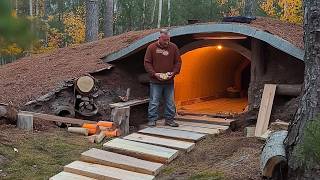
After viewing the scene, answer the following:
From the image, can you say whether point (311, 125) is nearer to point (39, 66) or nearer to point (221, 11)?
point (39, 66)

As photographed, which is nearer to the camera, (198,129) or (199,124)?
(198,129)

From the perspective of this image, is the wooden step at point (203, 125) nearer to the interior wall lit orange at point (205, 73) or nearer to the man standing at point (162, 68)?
the man standing at point (162, 68)

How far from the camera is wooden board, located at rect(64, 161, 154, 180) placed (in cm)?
518

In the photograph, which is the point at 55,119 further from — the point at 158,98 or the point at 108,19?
the point at 108,19

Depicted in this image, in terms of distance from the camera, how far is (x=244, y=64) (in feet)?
43.0

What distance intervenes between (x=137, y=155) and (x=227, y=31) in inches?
134

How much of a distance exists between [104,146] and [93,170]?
111 cm

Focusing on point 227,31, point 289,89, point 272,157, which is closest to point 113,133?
point 227,31

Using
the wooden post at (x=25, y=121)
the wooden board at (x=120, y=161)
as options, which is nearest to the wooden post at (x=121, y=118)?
the wooden post at (x=25, y=121)

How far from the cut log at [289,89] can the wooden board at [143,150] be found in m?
2.79

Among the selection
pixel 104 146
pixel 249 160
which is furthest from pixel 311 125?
pixel 104 146

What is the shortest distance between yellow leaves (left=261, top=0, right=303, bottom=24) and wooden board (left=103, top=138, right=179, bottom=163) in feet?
61.4

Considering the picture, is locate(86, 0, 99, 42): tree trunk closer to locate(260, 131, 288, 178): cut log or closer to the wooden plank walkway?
the wooden plank walkway

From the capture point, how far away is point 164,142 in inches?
262
